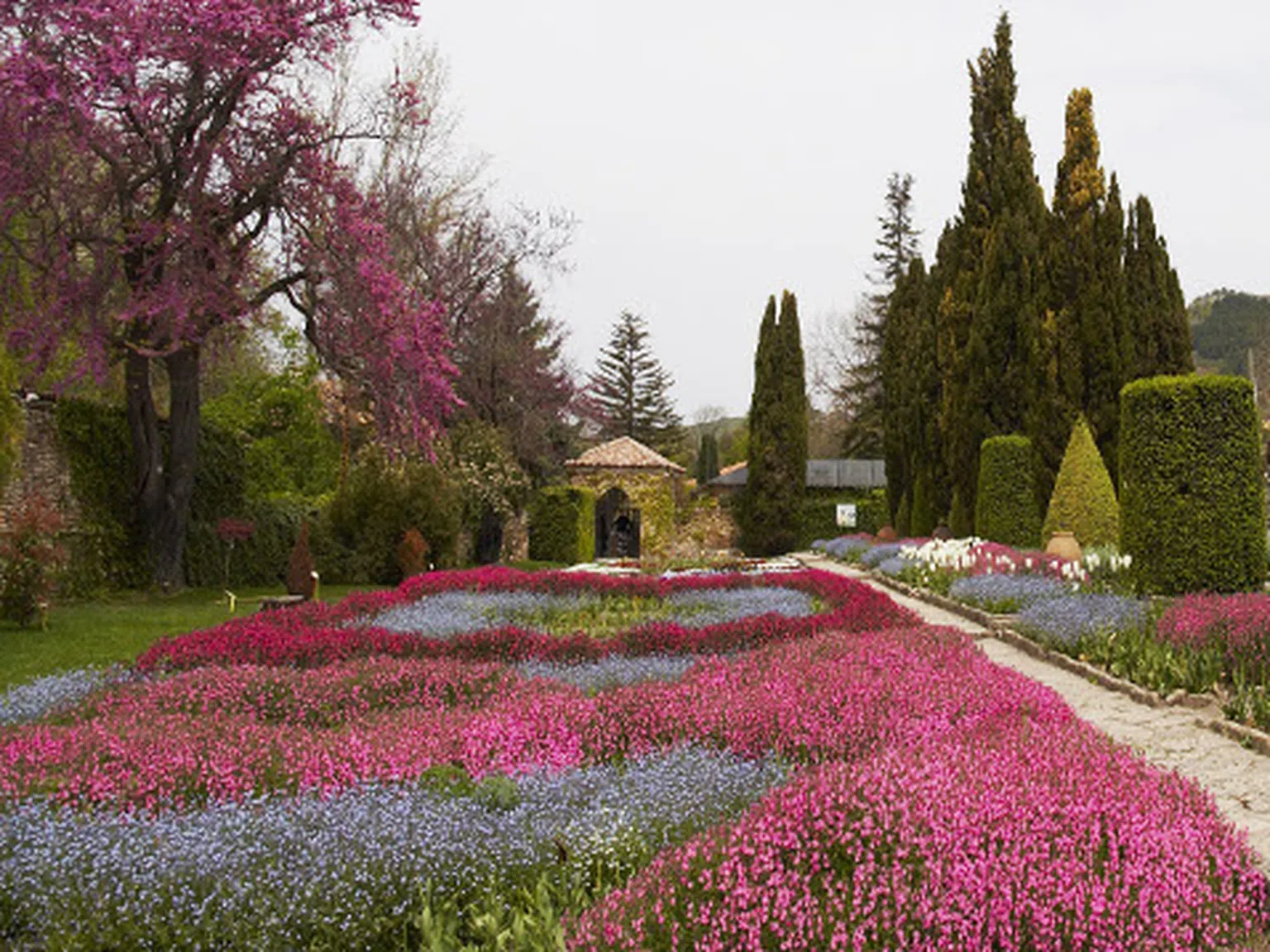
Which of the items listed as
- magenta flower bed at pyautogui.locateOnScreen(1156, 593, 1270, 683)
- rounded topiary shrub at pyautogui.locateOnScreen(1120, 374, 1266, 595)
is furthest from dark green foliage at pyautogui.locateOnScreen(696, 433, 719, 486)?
magenta flower bed at pyautogui.locateOnScreen(1156, 593, 1270, 683)

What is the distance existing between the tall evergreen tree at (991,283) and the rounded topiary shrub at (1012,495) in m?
1.32

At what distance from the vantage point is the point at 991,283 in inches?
822

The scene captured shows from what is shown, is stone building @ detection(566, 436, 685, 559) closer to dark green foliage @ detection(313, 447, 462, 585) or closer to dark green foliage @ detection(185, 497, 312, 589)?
dark green foliage @ detection(313, 447, 462, 585)

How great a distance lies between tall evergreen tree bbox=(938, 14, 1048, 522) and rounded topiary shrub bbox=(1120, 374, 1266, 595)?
881cm

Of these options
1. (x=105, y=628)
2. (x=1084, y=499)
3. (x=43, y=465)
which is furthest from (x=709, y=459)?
(x=105, y=628)

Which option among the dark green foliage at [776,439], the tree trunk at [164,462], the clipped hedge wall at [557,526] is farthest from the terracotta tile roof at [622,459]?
the tree trunk at [164,462]

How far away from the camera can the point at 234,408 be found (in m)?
28.8

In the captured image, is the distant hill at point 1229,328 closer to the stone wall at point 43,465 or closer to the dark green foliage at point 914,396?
the dark green foliage at point 914,396

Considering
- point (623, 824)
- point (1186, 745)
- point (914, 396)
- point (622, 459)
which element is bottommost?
point (1186, 745)

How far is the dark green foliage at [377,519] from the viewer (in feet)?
66.7

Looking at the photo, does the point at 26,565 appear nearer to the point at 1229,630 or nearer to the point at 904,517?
the point at 1229,630

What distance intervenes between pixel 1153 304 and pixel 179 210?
18.3 metres

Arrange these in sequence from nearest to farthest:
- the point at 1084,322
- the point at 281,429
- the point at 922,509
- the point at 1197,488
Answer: the point at 1197,488 → the point at 1084,322 → the point at 922,509 → the point at 281,429

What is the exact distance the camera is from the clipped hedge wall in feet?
94.1
